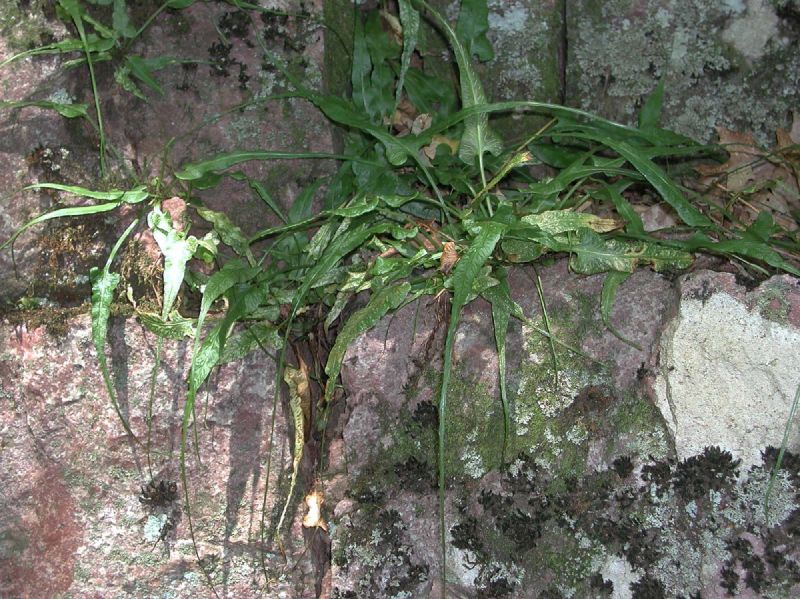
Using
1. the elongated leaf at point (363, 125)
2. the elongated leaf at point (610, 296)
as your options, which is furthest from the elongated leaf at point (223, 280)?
the elongated leaf at point (610, 296)

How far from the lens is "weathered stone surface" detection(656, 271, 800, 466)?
1801mm

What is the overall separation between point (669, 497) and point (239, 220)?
52.0 inches

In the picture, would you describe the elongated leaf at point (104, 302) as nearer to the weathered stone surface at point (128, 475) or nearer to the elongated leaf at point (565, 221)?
the weathered stone surface at point (128, 475)

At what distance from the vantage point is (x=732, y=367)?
6.01 ft

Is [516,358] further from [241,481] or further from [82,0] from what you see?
[82,0]

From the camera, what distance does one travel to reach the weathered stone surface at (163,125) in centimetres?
215

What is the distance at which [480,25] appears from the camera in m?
2.40

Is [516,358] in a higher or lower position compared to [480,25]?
lower

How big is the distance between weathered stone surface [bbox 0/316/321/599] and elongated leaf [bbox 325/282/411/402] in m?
0.20

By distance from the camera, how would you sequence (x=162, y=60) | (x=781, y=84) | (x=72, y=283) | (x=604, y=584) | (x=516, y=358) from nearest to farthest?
(x=604, y=584) → (x=516, y=358) → (x=72, y=283) → (x=162, y=60) → (x=781, y=84)

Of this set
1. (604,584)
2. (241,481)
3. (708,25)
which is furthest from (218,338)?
(708,25)

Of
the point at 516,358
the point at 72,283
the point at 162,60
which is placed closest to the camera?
the point at 516,358

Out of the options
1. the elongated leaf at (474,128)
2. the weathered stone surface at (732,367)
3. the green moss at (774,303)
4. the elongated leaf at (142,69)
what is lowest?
the weathered stone surface at (732,367)

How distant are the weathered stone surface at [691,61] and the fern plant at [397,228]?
175 mm
